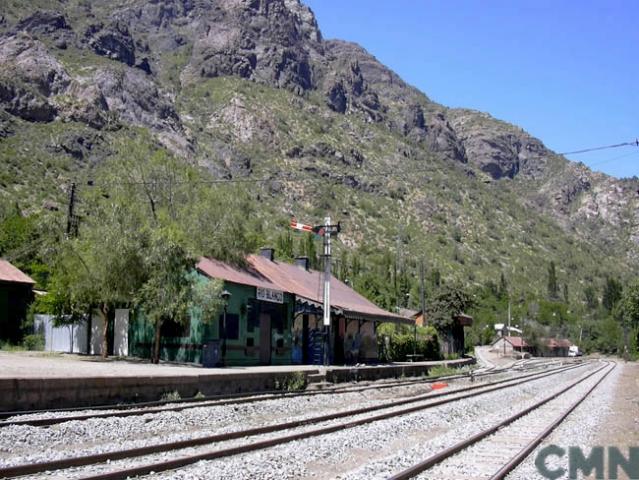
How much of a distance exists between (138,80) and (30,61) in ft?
102

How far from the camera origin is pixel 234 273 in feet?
108

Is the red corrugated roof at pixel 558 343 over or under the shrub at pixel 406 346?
under

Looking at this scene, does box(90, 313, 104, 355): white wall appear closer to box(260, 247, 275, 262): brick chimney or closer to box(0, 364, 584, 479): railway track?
box(260, 247, 275, 262): brick chimney

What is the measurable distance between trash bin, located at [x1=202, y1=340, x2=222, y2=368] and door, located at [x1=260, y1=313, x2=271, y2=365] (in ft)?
15.3

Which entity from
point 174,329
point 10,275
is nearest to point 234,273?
point 174,329

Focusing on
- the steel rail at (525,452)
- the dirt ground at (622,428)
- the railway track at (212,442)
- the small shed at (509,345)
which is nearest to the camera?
the railway track at (212,442)

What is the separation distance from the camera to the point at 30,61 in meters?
154

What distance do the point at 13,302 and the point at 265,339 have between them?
47.5 ft

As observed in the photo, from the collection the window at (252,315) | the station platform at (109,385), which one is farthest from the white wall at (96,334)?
the station platform at (109,385)

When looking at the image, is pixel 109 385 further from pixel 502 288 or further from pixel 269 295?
pixel 502 288

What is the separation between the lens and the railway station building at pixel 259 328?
97.3 ft

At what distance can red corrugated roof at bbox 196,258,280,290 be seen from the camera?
30519 millimetres

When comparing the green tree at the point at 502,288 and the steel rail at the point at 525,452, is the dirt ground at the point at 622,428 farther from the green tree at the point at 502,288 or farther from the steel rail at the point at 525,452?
the green tree at the point at 502,288

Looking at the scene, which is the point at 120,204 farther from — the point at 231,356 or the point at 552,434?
the point at 552,434
